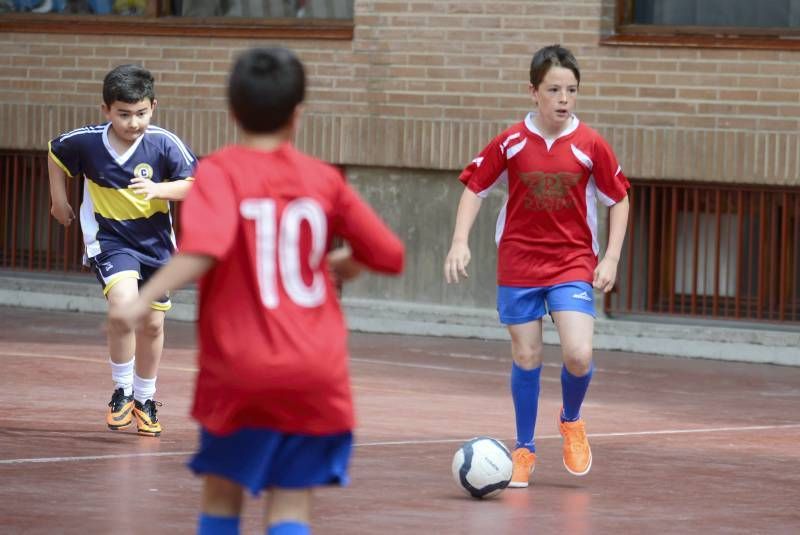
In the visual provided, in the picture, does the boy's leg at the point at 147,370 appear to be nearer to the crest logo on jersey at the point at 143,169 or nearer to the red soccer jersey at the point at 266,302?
the crest logo on jersey at the point at 143,169

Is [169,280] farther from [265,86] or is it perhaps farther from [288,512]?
[288,512]

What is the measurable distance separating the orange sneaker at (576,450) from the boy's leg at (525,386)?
16 cm

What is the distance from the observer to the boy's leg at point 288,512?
4.64 meters

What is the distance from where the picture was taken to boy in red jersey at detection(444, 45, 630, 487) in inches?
308

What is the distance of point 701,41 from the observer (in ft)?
45.9


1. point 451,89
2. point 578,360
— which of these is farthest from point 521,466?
point 451,89

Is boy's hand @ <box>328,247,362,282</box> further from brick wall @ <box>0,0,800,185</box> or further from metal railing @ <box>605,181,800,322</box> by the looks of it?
metal railing @ <box>605,181,800,322</box>

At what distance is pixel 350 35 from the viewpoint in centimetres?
1512

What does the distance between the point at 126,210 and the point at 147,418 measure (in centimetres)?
104

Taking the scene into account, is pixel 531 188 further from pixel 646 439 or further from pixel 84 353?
pixel 84 353

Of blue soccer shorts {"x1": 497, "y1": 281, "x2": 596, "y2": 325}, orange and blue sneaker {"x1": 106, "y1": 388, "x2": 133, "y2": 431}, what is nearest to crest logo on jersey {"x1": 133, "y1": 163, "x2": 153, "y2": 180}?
orange and blue sneaker {"x1": 106, "y1": 388, "x2": 133, "y2": 431}

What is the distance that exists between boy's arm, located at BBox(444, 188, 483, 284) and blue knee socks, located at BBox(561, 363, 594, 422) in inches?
28.1

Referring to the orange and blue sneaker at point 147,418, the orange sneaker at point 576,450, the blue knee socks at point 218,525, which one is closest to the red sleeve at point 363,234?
the blue knee socks at point 218,525

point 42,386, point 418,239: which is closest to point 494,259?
point 418,239
